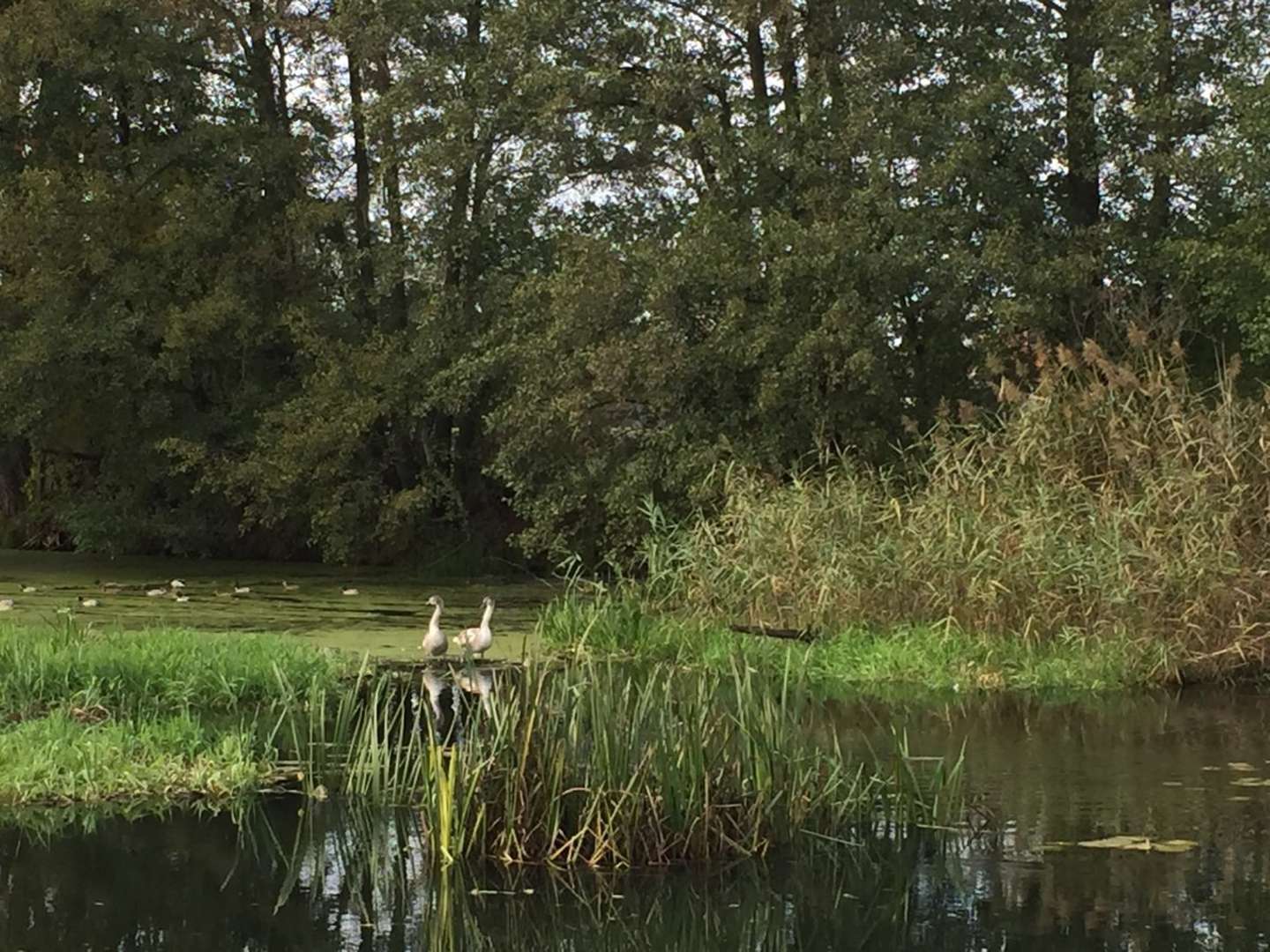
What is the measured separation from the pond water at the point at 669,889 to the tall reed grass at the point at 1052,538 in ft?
11.9

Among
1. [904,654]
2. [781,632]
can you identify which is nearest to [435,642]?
[781,632]

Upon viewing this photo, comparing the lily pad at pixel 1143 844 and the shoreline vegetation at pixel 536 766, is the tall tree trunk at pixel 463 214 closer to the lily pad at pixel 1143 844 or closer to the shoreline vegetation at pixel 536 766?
the shoreline vegetation at pixel 536 766

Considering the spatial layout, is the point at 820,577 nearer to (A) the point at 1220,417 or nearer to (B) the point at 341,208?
(A) the point at 1220,417

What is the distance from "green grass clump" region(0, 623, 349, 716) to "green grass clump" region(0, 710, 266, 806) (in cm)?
57

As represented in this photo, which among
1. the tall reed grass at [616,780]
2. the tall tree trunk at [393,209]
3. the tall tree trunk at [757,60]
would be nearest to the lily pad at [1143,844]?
the tall reed grass at [616,780]

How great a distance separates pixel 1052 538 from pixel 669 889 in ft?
20.0

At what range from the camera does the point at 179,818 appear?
6.76 meters

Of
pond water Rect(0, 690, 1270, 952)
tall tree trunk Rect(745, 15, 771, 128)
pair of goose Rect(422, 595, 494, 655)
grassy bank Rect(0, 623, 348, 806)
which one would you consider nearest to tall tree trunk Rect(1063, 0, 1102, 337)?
tall tree trunk Rect(745, 15, 771, 128)

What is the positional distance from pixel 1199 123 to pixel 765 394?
5921 millimetres

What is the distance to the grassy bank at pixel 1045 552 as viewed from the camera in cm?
1079

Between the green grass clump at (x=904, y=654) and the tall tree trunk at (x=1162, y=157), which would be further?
the tall tree trunk at (x=1162, y=157)

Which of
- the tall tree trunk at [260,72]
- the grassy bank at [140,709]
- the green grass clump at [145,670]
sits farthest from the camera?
the tall tree trunk at [260,72]

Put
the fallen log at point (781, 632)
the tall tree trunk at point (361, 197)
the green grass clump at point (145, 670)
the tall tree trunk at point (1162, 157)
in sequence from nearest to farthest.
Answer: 1. the green grass clump at point (145, 670)
2. the fallen log at point (781, 632)
3. the tall tree trunk at point (1162, 157)
4. the tall tree trunk at point (361, 197)

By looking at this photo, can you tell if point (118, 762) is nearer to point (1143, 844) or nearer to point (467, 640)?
point (467, 640)
